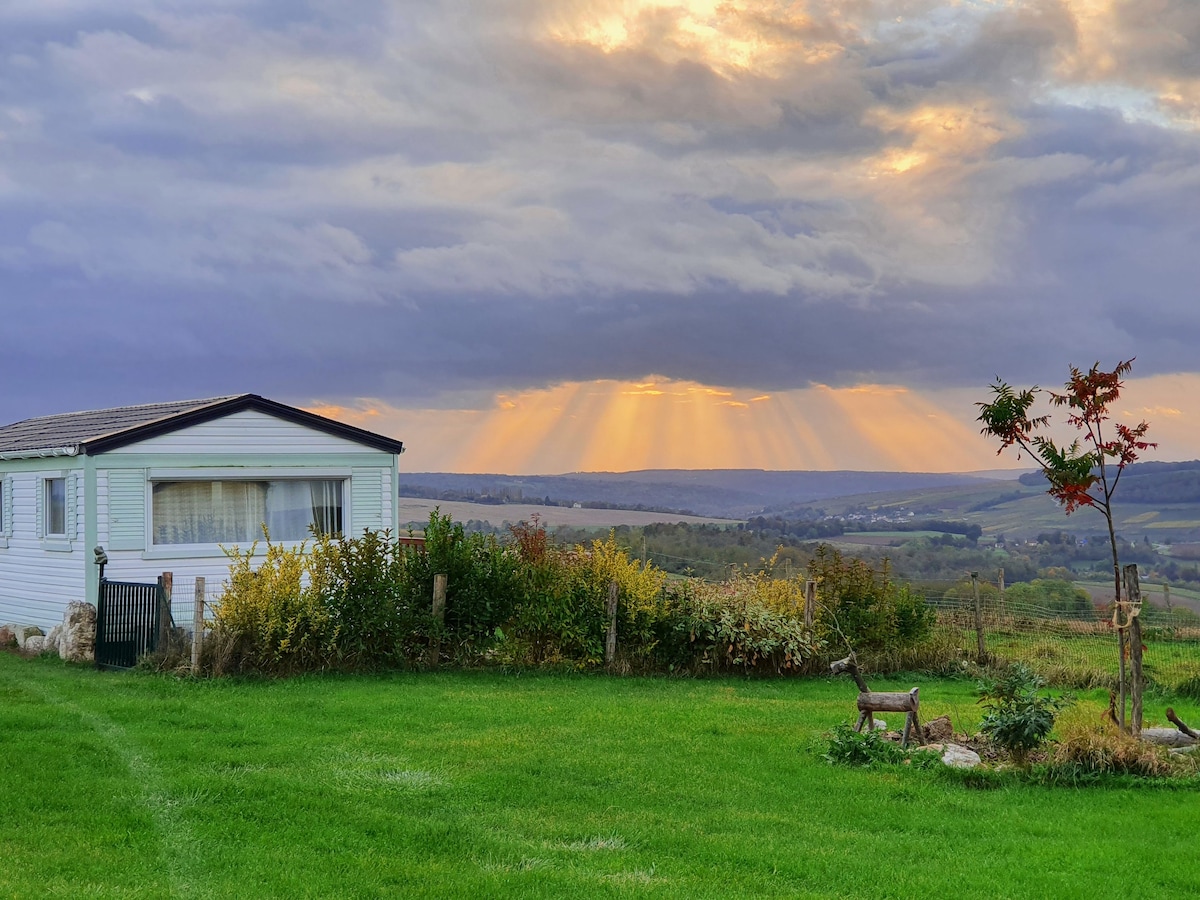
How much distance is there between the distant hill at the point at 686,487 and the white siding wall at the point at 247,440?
3853 cm

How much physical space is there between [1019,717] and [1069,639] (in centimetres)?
1213

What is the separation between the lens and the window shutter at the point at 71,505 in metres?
20.0

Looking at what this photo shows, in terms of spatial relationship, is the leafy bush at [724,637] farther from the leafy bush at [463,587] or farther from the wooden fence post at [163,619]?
the wooden fence post at [163,619]

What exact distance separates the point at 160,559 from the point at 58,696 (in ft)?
21.1

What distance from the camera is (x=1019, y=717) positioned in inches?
405

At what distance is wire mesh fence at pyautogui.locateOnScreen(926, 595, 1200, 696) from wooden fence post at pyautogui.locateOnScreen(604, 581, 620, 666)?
21.6 feet

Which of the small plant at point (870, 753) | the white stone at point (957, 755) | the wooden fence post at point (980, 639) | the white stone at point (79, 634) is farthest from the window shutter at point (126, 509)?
the wooden fence post at point (980, 639)

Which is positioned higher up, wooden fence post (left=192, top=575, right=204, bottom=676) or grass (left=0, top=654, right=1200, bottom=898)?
wooden fence post (left=192, top=575, right=204, bottom=676)

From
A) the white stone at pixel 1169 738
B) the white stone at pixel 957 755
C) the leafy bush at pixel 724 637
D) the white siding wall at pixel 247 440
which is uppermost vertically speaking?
the white siding wall at pixel 247 440

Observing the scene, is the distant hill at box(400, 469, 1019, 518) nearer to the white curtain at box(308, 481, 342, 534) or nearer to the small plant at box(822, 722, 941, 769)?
the white curtain at box(308, 481, 342, 534)

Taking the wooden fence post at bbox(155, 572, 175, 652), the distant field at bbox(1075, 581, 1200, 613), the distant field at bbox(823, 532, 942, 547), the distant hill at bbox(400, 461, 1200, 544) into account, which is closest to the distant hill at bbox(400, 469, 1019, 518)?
the distant hill at bbox(400, 461, 1200, 544)

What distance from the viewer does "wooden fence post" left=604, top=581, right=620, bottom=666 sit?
Answer: 58.1 feet

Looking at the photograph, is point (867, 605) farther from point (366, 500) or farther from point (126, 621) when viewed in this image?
point (126, 621)

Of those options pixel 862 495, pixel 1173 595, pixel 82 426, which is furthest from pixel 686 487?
pixel 82 426
